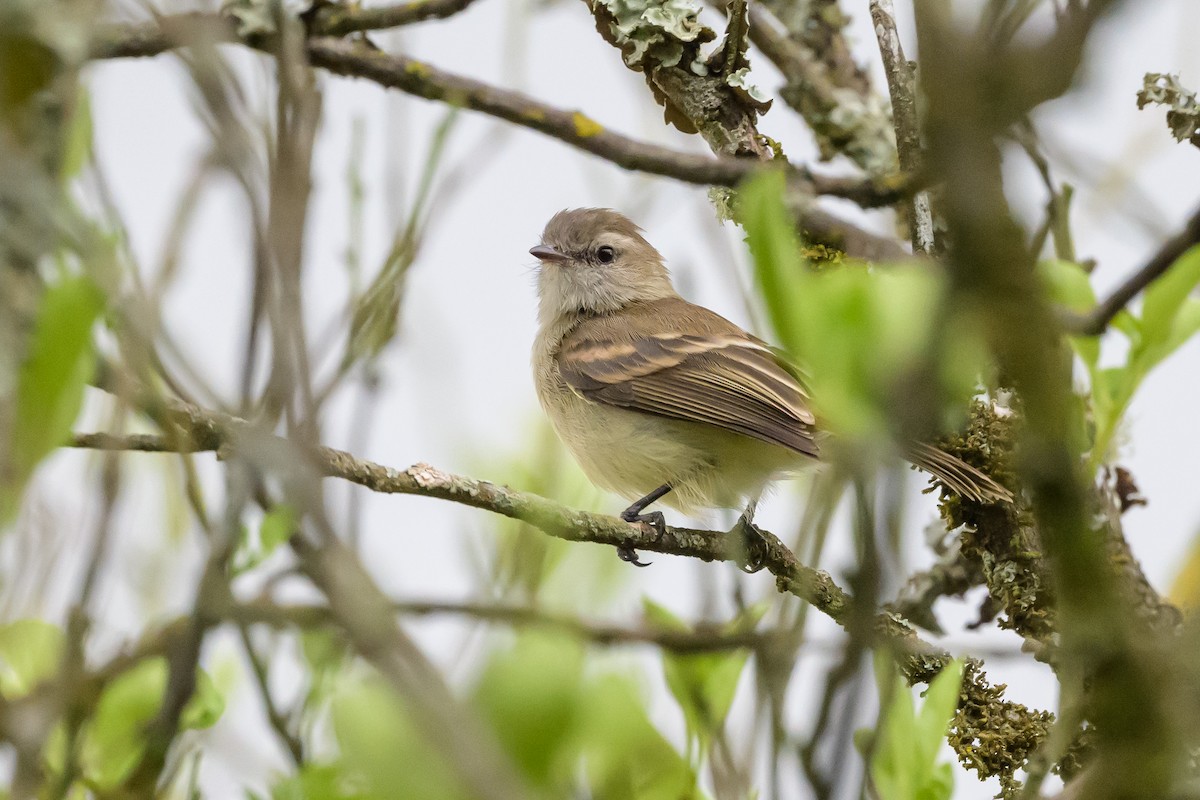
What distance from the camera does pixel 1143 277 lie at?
4.78 ft

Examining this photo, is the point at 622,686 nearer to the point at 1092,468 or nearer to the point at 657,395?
the point at 1092,468

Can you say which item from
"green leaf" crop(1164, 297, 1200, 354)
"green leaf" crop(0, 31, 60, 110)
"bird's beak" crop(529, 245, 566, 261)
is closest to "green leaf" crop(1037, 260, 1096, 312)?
"green leaf" crop(1164, 297, 1200, 354)

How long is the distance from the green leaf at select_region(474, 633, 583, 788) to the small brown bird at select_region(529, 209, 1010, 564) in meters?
2.56

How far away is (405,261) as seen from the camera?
7.36 ft

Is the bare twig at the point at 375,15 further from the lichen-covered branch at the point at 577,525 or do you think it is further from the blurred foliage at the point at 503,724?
the blurred foliage at the point at 503,724

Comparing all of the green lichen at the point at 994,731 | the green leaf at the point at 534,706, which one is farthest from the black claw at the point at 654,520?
the green leaf at the point at 534,706

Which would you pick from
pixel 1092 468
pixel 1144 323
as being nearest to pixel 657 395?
pixel 1092 468

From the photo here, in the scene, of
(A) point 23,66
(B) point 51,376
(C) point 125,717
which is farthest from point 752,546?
(B) point 51,376

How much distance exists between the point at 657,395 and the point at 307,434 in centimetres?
328

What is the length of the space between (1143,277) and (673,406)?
3.08m

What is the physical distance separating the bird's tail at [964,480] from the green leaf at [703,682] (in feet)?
3.13

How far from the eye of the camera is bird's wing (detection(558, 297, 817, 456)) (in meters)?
4.26

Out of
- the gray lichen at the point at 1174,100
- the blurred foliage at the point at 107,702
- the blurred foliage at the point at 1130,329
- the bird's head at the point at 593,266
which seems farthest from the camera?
the bird's head at the point at 593,266

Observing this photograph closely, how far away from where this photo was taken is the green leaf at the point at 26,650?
2027 millimetres
